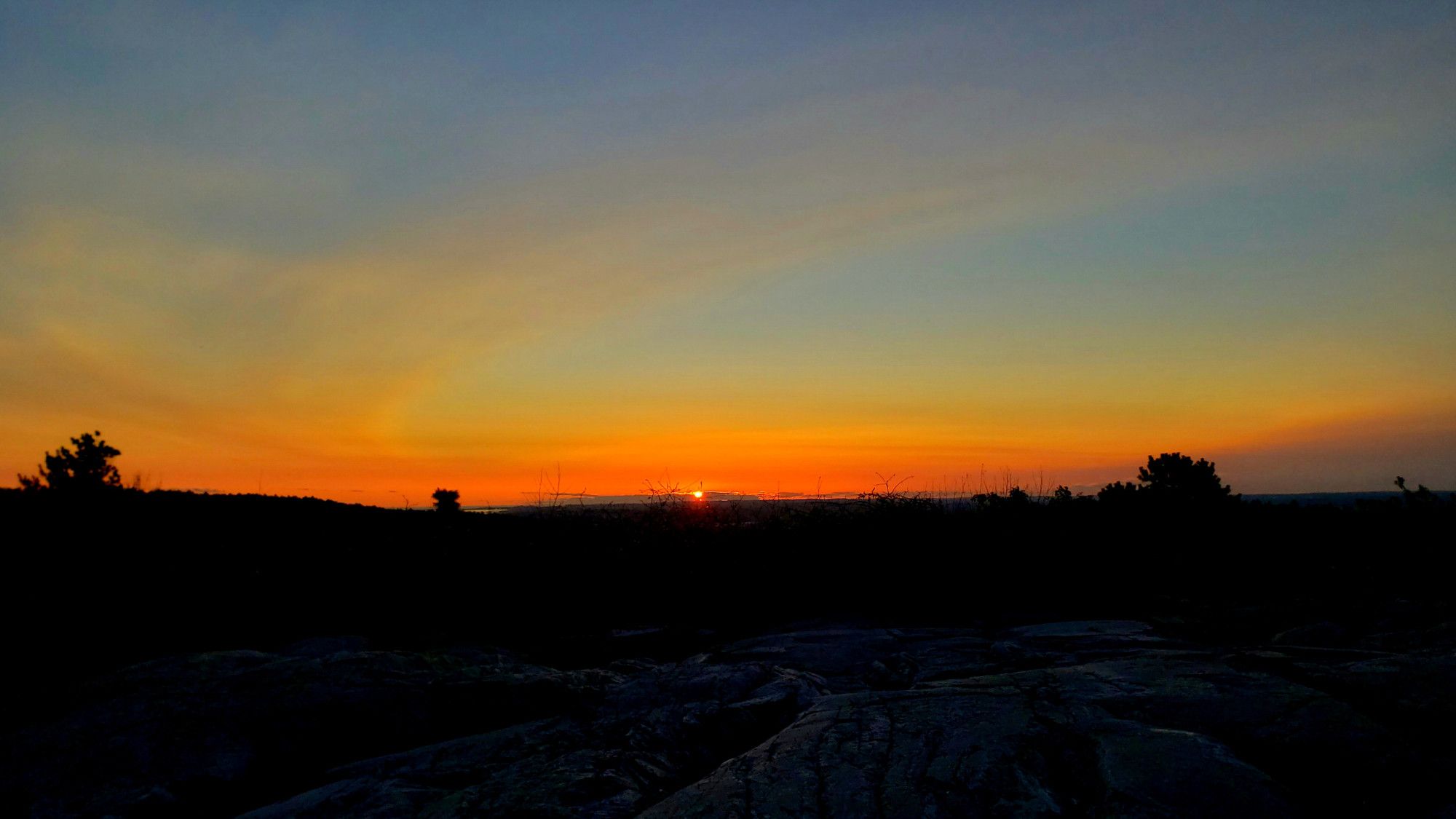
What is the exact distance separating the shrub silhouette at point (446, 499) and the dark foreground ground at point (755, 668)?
6604 mm

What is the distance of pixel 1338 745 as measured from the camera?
2.83 metres

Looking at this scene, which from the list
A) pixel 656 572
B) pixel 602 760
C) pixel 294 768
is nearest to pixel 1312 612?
pixel 602 760

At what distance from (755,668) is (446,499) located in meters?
15.3

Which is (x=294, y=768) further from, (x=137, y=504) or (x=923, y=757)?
(x=137, y=504)

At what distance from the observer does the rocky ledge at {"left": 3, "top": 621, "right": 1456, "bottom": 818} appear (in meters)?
2.72

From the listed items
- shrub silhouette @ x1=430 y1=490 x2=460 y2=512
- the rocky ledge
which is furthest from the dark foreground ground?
shrub silhouette @ x1=430 y1=490 x2=460 y2=512

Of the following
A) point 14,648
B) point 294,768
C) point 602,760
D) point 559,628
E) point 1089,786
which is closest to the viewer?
point 1089,786

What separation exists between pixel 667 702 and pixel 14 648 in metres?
6.85

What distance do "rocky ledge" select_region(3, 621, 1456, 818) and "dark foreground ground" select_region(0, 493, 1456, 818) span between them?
18mm

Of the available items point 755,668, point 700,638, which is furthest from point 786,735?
point 700,638

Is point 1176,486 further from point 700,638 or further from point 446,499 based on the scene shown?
point 446,499

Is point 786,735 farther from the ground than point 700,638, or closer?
farther from the ground

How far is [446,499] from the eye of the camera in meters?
18.6

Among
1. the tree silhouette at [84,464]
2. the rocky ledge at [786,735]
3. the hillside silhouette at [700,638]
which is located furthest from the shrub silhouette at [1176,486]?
the tree silhouette at [84,464]
